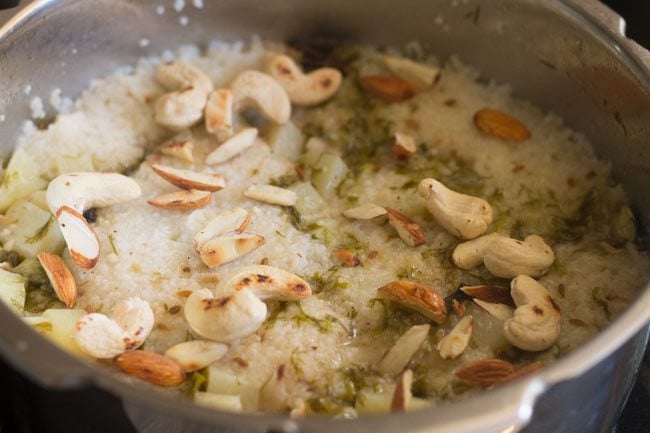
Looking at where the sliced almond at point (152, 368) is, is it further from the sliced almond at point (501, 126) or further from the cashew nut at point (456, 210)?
the sliced almond at point (501, 126)

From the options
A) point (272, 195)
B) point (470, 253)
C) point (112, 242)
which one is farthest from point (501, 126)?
point (112, 242)

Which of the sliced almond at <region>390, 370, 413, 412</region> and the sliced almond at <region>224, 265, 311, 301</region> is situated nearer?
the sliced almond at <region>390, 370, 413, 412</region>

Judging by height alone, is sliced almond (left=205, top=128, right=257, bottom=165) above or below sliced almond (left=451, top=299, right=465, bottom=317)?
above

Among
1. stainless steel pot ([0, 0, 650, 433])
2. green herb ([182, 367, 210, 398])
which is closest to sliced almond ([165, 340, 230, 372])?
green herb ([182, 367, 210, 398])

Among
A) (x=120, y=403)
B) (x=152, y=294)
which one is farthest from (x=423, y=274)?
(x=120, y=403)

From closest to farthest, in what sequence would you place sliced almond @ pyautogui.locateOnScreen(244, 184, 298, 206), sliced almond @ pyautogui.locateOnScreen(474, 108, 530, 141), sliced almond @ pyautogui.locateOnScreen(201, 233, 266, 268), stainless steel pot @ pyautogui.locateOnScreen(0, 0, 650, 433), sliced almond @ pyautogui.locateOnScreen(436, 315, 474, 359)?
stainless steel pot @ pyautogui.locateOnScreen(0, 0, 650, 433), sliced almond @ pyautogui.locateOnScreen(436, 315, 474, 359), sliced almond @ pyautogui.locateOnScreen(201, 233, 266, 268), sliced almond @ pyautogui.locateOnScreen(244, 184, 298, 206), sliced almond @ pyautogui.locateOnScreen(474, 108, 530, 141)

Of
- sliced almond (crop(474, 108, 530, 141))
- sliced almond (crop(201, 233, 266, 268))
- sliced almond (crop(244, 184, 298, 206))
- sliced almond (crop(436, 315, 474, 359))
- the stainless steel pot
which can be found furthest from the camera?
sliced almond (crop(474, 108, 530, 141))

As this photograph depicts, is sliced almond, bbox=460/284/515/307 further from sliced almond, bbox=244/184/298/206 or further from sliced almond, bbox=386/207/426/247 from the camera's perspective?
sliced almond, bbox=244/184/298/206

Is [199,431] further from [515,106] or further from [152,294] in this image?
[515,106]

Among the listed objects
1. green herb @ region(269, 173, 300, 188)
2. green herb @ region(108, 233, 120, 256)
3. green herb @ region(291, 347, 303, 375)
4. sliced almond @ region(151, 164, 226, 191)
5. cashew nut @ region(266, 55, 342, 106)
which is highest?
cashew nut @ region(266, 55, 342, 106)

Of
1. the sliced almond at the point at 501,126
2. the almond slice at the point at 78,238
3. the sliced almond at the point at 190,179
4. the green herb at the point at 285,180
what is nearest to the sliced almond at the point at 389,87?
the sliced almond at the point at 501,126
